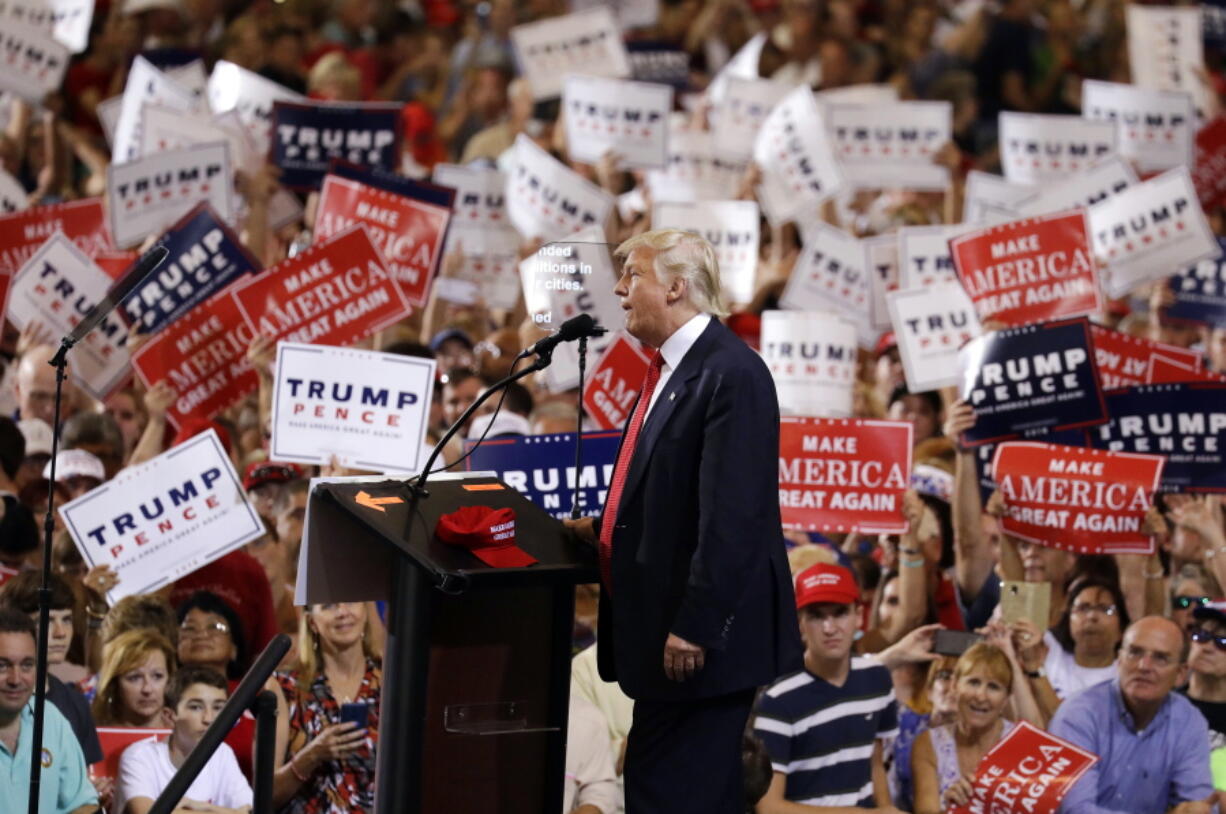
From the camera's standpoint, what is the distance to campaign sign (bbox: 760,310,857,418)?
852cm

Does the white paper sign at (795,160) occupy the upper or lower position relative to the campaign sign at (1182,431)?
upper

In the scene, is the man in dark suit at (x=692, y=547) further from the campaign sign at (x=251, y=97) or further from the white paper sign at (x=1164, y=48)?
the white paper sign at (x=1164, y=48)

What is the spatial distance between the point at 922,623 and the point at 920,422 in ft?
6.29

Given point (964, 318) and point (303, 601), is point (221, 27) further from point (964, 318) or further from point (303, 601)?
point (303, 601)

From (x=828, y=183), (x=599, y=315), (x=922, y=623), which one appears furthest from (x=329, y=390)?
(x=828, y=183)

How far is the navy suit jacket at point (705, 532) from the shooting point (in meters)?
4.27

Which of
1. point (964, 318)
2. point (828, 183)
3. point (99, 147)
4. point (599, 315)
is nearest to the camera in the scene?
point (599, 315)

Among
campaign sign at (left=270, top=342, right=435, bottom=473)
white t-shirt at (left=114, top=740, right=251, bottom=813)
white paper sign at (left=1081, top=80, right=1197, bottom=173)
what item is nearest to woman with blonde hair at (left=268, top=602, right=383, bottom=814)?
white t-shirt at (left=114, top=740, right=251, bottom=813)

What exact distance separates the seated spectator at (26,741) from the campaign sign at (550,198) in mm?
4997

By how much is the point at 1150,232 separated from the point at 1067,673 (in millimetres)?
3284

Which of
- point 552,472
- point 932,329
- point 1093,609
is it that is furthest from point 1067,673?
point 932,329

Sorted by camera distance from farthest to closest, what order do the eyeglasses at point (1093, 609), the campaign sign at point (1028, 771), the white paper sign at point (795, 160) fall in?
1. the white paper sign at point (795, 160)
2. the eyeglasses at point (1093, 609)
3. the campaign sign at point (1028, 771)

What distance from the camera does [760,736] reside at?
609 cm

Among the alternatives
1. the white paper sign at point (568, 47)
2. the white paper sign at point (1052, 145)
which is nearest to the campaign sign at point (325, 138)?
the white paper sign at point (568, 47)
